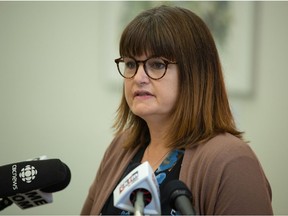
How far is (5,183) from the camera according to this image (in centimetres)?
96

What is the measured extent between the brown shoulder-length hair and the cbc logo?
1.35 feet

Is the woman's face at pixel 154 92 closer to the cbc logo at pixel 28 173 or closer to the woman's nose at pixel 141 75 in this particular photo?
the woman's nose at pixel 141 75

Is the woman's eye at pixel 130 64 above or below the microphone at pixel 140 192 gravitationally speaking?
above

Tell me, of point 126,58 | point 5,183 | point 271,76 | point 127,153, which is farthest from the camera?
point 271,76

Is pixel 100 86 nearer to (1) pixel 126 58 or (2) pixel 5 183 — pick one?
(1) pixel 126 58

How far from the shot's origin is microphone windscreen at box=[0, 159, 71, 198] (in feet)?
3.16

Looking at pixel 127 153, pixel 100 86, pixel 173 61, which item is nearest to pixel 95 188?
pixel 127 153

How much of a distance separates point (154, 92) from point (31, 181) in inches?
16.9

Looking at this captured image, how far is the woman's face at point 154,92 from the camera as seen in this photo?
3.44 ft

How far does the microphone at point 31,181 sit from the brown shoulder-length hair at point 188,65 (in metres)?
0.35

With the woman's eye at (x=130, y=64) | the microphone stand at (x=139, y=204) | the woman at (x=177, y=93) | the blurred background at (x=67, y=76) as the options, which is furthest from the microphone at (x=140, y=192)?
the blurred background at (x=67, y=76)

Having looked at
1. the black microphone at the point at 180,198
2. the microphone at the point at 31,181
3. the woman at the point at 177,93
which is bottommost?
the microphone at the point at 31,181

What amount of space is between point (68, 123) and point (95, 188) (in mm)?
689

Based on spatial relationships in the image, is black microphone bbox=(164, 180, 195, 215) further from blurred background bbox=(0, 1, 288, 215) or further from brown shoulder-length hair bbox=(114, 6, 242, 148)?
blurred background bbox=(0, 1, 288, 215)
